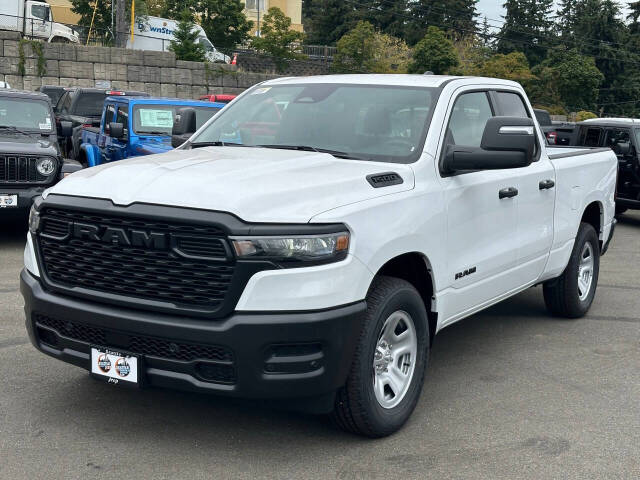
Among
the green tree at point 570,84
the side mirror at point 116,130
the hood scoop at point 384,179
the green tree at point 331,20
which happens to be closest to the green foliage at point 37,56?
the side mirror at point 116,130

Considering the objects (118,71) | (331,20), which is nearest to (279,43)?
(118,71)

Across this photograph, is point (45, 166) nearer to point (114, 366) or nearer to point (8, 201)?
point (8, 201)

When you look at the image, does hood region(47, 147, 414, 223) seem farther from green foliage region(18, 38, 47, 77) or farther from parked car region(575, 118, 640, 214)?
green foliage region(18, 38, 47, 77)

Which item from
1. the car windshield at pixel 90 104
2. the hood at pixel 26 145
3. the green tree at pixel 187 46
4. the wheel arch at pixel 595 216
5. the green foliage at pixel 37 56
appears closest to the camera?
the wheel arch at pixel 595 216

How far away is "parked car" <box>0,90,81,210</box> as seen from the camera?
31.4 feet

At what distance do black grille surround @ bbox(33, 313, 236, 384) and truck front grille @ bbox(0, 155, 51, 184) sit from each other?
19.4 feet

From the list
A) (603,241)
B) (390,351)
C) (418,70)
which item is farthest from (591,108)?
(390,351)

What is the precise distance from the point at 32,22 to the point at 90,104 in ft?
60.2

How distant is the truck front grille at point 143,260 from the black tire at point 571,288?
3942 millimetres

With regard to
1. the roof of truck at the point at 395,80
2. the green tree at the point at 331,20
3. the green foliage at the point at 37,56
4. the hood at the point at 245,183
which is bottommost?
the hood at the point at 245,183

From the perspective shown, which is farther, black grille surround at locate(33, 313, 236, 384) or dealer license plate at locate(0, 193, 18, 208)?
dealer license plate at locate(0, 193, 18, 208)

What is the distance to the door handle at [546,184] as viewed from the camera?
19.9 feet

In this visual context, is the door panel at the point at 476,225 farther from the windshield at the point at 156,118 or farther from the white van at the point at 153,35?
the white van at the point at 153,35

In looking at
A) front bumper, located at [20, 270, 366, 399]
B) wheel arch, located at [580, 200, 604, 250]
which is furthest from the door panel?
wheel arch, located at [580, 200, 604, 250]
